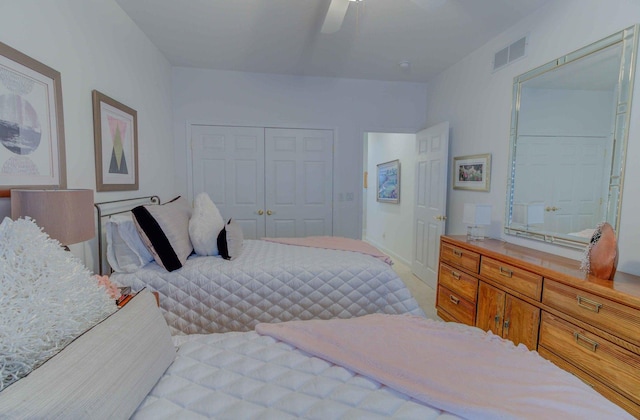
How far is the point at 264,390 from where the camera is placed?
36.4 inches

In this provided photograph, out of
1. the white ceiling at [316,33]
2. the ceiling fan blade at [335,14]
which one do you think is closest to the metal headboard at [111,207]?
the white ceiling at [316,33]

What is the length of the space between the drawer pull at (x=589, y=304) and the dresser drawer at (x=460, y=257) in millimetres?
767

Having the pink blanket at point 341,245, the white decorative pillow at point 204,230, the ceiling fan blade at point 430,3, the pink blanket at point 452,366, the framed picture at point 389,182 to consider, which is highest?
the ceiling fan blade at point 430,3

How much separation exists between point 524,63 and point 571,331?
6.81 ft

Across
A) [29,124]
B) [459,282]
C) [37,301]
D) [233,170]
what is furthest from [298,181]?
[37,301]

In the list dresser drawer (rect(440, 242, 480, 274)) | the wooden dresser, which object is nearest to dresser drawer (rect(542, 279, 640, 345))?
the wooden dresser

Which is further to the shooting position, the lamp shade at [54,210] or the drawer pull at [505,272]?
the drawer pull at [505,272]

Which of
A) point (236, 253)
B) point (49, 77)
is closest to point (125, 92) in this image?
point (49, 77)

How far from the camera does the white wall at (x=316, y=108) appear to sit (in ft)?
12.1

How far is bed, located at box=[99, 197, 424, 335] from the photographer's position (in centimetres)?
187

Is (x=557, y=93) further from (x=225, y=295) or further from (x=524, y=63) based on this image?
(x=225, y=295)

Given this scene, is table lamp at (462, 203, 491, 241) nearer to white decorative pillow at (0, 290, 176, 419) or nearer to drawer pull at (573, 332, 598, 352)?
drawer pull at (573, 332, 598, 352)

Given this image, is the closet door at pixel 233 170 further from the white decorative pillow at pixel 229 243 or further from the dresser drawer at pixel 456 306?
the dresser drawer at pixel 456 306

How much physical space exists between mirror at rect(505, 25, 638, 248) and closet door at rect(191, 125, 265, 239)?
9.02 feet
